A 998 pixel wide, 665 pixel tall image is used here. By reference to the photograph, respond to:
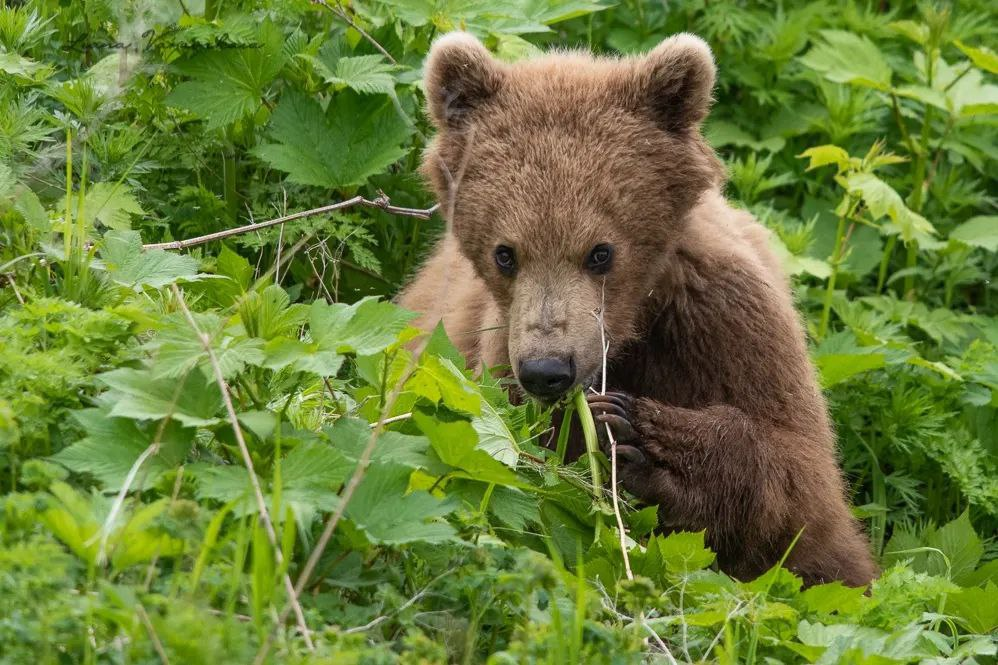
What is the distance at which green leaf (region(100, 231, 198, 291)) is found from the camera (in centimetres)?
392

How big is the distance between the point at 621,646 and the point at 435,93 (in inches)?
96.1

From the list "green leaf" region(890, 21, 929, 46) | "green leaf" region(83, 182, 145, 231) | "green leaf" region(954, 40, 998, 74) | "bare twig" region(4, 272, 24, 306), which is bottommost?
"green leaf" region(83, 182, 145, 231)

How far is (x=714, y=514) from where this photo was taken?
15.3ft

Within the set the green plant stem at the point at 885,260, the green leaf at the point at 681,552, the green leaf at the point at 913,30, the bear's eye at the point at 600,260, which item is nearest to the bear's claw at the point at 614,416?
the bear's eye at the point at 600,260

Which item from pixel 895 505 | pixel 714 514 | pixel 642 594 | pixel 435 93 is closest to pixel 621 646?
pixel 642 594

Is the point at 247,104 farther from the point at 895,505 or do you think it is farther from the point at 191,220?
the point at 895,505

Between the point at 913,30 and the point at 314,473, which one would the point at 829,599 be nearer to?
the point at 314,473

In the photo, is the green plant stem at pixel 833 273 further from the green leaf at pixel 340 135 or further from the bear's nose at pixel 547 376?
the bear's nose at pixel 547 376

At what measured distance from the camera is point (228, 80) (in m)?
5.41

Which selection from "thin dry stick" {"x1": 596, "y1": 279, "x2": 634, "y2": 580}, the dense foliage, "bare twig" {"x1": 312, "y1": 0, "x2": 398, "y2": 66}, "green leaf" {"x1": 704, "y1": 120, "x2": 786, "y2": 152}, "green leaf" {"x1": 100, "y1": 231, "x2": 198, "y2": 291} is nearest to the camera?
the dense foliage

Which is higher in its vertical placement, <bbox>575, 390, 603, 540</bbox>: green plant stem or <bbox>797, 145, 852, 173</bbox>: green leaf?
<bbox>797, 145, 852, 173</bbox>: green leaf

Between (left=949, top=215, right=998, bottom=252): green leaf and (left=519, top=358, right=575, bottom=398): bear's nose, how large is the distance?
3.32m

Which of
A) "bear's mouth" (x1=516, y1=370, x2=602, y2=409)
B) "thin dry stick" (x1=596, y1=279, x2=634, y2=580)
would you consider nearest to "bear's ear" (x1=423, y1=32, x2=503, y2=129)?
"thin dry stick" (x1=596, y1=279, x2=634, y2=580)

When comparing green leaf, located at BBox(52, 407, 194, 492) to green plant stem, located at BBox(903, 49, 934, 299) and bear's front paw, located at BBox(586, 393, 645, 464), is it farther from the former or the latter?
green plant stem, located at BBox(903, 49, 934, 299)
